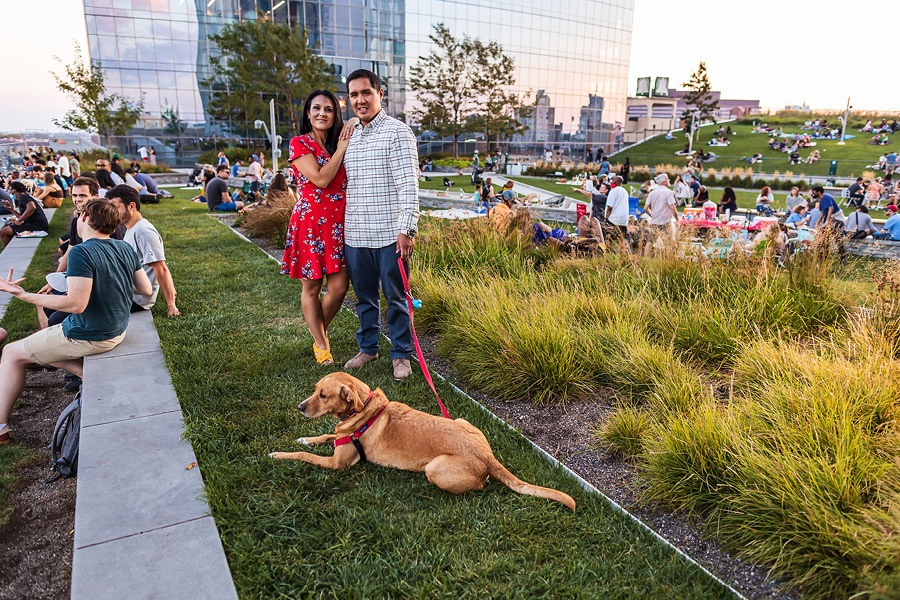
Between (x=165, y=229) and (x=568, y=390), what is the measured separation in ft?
35.3

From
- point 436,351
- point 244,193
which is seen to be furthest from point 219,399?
point 244,193

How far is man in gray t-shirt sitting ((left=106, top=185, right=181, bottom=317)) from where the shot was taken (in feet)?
17.4

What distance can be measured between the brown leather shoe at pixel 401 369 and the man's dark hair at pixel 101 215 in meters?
2.47

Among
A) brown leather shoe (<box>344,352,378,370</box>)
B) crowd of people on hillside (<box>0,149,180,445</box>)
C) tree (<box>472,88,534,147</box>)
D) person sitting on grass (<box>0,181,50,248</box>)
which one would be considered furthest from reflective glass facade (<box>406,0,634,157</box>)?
brown leather shoe (<box>344,352,378,370</box>)

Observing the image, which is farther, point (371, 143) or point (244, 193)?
point (244, 193)

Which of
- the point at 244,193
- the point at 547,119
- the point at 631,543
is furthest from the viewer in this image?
the point at 547,119

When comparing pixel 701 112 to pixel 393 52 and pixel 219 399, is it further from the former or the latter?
pixel 219 399

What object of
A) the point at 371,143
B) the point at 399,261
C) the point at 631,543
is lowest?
the point at 631,543

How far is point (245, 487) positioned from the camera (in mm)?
2900

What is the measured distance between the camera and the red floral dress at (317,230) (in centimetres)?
434

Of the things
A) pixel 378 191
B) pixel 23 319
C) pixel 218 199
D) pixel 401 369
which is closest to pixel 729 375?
pixel 401 369

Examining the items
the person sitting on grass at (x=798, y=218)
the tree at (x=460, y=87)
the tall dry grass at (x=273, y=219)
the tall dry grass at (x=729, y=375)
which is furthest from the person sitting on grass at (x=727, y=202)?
the tree at (x=460, y=87)

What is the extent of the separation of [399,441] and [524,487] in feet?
2.44

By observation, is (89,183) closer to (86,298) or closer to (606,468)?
(86,298)
